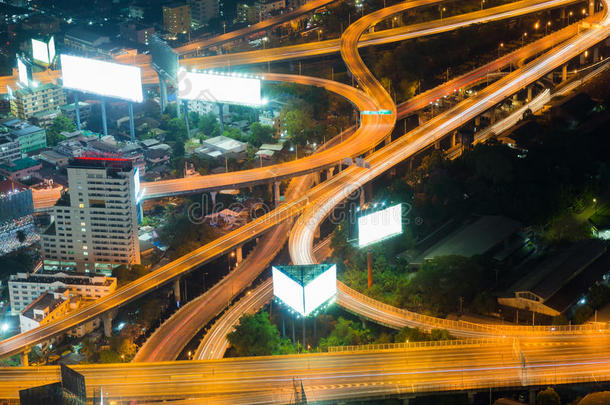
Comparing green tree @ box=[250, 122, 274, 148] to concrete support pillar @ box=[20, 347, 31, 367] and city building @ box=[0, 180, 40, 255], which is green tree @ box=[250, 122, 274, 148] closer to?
city building @ box=[0, 180, 40, 255]

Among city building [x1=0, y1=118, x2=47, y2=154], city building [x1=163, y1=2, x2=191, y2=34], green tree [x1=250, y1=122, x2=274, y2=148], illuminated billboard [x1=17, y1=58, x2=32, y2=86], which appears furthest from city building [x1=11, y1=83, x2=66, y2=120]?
city building [x1=163, y1=2, x2=191, y2=34]

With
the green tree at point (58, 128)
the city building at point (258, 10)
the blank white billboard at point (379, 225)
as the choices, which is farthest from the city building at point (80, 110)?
the blank white billboard at point (379, 225)

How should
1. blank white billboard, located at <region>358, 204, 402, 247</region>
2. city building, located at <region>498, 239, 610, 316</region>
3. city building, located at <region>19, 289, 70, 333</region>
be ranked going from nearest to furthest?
city building, located at <region>498, 239, 610, 316</region> < city building, located at <region>19, 289, 70, 333</region> < blank white billboard, located at <region>358, 204, 402, 247</region>

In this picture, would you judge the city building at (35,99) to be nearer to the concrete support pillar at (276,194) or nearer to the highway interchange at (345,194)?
the highway interchange at (345,194)

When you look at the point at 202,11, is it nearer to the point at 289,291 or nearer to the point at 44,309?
the point at 44,309

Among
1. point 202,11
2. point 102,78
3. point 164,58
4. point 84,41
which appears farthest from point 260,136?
point 202,11

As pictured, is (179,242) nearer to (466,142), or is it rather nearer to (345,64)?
(466,142)

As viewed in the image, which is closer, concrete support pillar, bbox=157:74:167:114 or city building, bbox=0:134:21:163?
city building, bbox=0:134:21:163
